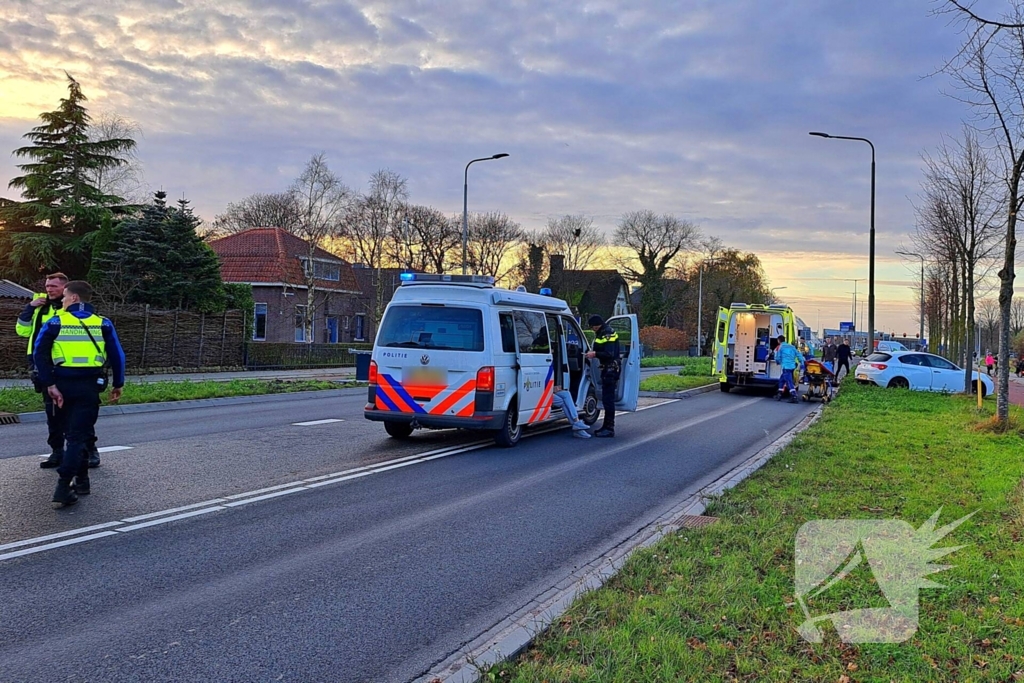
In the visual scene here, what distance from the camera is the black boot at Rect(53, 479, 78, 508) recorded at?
6.86 meters

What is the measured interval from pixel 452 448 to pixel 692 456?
11.0 feet

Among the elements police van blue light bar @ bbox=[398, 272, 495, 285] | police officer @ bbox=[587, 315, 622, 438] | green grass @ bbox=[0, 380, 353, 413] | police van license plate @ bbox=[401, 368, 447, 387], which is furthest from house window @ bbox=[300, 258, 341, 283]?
police van license plate @ bbox=[401, 368, 447, 387]

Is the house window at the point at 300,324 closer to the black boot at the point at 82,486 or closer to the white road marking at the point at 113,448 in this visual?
the white road marking at the point at 113,448

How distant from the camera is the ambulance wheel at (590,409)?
1427cm

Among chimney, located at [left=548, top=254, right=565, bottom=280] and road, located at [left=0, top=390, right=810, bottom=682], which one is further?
chimney, located at [left=548, top=254, right=565, bottom=280]

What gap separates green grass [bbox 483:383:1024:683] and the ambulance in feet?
53.3

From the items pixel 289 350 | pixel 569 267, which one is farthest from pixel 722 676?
pixel 569 267

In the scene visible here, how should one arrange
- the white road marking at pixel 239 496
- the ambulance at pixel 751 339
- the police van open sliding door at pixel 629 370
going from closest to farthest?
1. the white road marking at pixel 239 496
2. the police van open sliding door at pixel 629 370
3. the ambulance at pixel 751 339

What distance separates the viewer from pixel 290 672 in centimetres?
396

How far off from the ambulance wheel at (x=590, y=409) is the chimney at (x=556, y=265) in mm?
53256

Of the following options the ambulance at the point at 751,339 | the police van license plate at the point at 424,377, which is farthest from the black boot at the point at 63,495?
the ambulance at the point at 751,339

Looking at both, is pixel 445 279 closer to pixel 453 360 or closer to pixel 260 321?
pixel 453 360

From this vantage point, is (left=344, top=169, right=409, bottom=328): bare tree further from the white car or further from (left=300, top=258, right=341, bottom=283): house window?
the white car

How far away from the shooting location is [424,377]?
1097 centimetres
